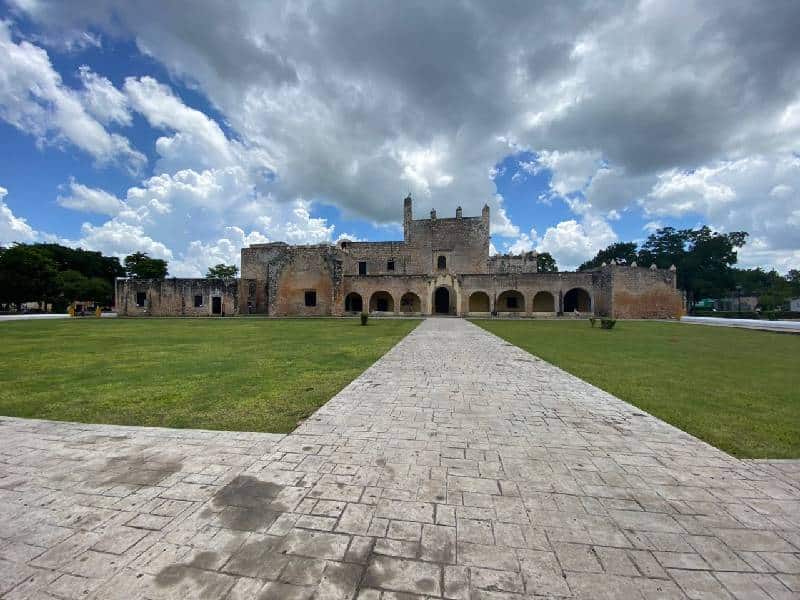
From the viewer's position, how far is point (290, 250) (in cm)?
3319

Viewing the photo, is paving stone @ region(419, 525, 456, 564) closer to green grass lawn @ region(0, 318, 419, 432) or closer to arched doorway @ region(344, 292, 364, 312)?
green grass lawn @ region(0, 318, 419, 432)

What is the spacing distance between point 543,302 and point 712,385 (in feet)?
96.2

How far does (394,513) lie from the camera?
2521mm

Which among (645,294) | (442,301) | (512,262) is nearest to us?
(645,294)

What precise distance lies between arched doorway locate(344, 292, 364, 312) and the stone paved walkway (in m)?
31.3

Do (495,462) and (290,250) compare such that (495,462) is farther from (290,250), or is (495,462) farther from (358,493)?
(290,250)

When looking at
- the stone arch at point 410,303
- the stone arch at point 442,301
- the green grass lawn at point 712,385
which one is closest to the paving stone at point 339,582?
the green grass lawn at point 712,385

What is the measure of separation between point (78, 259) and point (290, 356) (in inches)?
2545

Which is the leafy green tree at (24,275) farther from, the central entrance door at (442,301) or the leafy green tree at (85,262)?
the central entrance door at (442,301)

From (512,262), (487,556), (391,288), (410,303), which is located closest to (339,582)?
(487,556)

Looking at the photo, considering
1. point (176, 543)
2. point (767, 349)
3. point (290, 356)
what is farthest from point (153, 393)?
point (767, 349)

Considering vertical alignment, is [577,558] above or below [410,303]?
below

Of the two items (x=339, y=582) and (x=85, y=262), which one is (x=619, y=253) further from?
(x=85, y=262)

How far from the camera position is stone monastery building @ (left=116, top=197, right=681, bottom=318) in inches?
1248
